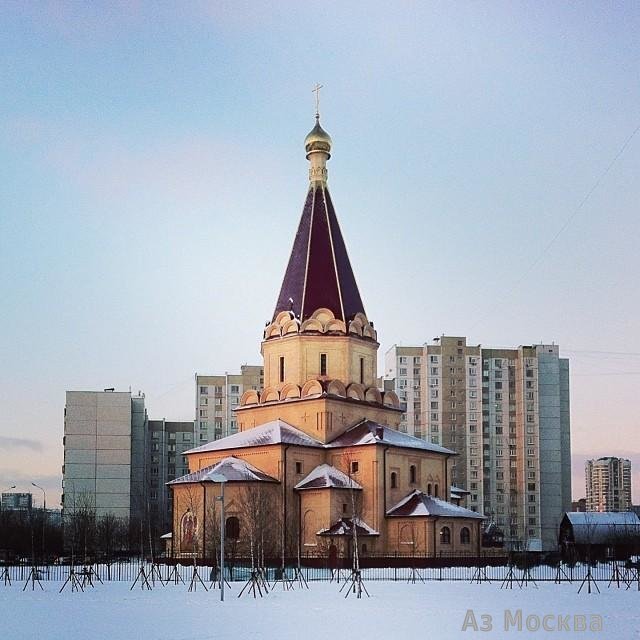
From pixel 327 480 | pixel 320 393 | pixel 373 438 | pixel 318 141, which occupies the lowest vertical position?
pixel 327 480

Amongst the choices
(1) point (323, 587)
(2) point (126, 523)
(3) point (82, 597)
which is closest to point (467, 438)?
(2) point (126, 523)

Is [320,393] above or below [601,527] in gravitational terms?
above

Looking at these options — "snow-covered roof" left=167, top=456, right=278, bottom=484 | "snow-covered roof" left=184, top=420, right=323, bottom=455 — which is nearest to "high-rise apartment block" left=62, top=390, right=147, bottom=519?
"snow-covered roof" left=184, top=420, right=323, bottom=455

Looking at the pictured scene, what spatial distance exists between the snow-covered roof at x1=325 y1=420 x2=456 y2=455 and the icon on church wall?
7.67 metres

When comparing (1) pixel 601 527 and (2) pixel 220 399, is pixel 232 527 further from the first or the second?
(2) pixel 220 399

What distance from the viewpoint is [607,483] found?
149125mm

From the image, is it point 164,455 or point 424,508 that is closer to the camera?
point 424,508

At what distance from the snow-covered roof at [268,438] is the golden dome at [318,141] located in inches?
615

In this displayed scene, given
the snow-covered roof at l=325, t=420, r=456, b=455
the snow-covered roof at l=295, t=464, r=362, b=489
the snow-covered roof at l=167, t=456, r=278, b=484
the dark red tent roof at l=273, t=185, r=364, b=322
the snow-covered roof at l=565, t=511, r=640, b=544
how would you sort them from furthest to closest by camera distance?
the snow-covered roof at l=565, t=511, r=640, b=544
the dark red tent roof at l=273, t=185, r=364, b=322
the snow-covered roof at l=325, t=420, r=456, b=455
the snow-covered roof at l=295, t=464, r=362, b=489
the snow-covered roof at l=167, t=456, r=278, b=484

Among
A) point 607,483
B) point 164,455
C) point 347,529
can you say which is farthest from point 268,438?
point 607,483

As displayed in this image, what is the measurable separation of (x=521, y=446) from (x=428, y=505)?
44239mm

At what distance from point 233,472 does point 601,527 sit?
24.7m

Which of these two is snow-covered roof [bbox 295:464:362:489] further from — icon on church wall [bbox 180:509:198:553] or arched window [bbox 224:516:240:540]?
icon on church wall [bbox 180:509:198:553]

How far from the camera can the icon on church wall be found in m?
47.3
